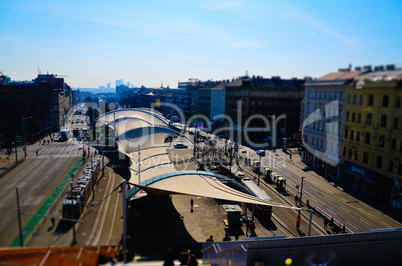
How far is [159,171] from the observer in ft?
77.6

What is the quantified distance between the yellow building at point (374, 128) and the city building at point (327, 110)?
1.02ft

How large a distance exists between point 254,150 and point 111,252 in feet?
132

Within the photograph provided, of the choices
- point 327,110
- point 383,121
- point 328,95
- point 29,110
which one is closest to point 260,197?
point 327,110

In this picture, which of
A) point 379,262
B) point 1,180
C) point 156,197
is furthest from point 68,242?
point 379,262

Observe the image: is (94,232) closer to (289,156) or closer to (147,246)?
(147,246)

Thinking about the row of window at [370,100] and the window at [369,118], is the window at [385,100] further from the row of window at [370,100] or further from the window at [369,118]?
the window at [369,118]

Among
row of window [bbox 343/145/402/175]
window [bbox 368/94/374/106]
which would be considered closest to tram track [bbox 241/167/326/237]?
row of window [bbox 343/145/402/175]

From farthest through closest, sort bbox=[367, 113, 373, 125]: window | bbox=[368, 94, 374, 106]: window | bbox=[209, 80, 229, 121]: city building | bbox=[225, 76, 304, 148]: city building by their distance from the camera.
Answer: bbox=[209, 80, 229, 121]: city building
bbox=[225, 76, 304, 148]: city building
bbox=[367, 113, 373, 125]: window
bbox=[368, 94, 374, 106]: window

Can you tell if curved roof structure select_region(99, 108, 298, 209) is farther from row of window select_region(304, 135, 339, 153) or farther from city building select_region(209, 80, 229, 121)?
city building select_region(209, 80, 229, 121)

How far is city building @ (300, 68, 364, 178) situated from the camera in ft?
41.2

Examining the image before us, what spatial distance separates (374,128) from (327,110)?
2371mm

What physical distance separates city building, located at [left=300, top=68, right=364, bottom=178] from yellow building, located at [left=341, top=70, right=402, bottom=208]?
1.02ft

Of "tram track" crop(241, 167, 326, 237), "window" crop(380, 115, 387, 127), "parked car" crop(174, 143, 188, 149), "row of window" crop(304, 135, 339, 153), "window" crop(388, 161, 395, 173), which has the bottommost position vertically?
"tram track" crop(241, 167, 326, 237)

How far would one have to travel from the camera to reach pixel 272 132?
183ft
